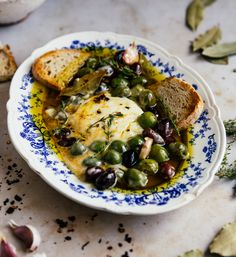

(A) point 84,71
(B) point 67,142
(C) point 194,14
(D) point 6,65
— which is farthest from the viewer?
(C) point 194,14

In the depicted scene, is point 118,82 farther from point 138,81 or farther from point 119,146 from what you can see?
point 119,146

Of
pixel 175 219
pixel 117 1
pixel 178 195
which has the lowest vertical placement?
pixel 175 219

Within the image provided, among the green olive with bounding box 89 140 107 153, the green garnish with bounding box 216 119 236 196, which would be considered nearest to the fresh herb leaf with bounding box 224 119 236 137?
the green garnish with bounding box 216 119 236 196

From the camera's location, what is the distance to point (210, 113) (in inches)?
181

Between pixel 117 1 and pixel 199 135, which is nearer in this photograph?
pixel 199 135

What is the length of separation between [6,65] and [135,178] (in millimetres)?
2007

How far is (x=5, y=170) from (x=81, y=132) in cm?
74

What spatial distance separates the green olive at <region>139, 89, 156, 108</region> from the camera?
15.2 ft

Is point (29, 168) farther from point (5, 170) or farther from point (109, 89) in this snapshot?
point (109, 89)

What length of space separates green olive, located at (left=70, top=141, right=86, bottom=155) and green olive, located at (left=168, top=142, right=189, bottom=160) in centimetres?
75

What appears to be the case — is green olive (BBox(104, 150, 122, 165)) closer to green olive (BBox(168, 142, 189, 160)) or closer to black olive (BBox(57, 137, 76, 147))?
black olive (BBox(57, 137, 76, 147))

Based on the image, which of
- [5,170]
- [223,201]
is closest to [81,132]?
[5,170]

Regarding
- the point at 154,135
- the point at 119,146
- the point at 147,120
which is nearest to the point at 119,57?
the point at 147,120

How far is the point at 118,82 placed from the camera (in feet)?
15.6
